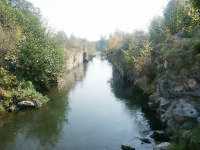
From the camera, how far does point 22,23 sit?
283ft

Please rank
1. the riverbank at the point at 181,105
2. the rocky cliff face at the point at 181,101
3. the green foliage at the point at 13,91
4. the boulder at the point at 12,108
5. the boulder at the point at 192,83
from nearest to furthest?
the riverbank at the point at 181,105 < the rocky cliff face at the point at 181,101 < the boulder at the point at 192,83 < the boulder at the point at 12,108 < the green foliage at the point at 13,91

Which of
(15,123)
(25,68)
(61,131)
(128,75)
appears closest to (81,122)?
(61,131)

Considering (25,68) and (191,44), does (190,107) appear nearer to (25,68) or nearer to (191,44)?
(191,44)

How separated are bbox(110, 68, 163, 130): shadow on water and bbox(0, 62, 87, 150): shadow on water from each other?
428 inches

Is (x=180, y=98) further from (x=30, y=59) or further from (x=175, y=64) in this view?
(x=30, y=59)

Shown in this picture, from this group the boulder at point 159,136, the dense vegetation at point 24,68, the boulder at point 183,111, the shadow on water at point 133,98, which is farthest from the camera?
the dense vegetation at point 24,68

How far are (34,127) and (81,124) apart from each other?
6.06 metres

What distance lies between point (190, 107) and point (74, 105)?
26.1 meters

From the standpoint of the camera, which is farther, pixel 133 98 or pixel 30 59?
pixel 30 59

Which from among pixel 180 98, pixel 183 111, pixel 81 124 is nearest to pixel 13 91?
pixel 81 124

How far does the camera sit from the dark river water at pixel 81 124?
1591 inches

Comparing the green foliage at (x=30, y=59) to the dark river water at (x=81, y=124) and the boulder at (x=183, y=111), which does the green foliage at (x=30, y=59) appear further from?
the boulder at (x=183, y=111)

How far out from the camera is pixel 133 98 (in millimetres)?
65250

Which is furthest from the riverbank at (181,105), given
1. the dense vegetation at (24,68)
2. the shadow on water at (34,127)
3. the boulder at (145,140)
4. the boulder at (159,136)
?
the dense vegetation at (24,68)
